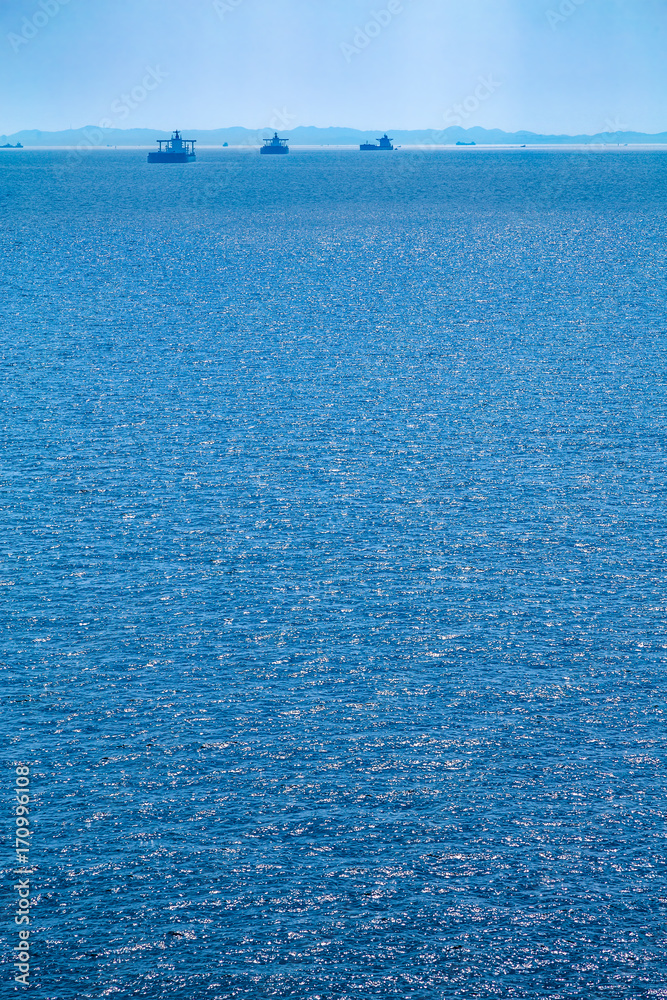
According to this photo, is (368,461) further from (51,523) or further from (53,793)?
(53,793)

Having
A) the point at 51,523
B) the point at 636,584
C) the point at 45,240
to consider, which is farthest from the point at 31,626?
the point at 45,240

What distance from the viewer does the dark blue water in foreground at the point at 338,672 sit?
851 inches

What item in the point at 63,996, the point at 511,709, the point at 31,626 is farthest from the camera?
the point at 31,626

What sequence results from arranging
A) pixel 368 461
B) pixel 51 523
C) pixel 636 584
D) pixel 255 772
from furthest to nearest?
pixel 368 461, pixel 51 523, pixel 636 584, pixel 255 772

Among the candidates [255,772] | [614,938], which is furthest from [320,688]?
[614,938]

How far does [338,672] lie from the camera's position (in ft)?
103

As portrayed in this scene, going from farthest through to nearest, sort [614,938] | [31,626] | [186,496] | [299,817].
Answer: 1. [186,496]
2. [31,626]
3. [299,817]
4. [614,938]

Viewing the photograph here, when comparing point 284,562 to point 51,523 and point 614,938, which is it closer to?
point 51,523

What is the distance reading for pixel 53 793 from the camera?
25750mm

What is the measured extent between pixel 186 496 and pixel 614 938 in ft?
88.7

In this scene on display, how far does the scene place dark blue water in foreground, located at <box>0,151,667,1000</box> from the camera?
21609 mm

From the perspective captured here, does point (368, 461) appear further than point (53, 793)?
Yes

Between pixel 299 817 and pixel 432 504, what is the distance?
20552 mm

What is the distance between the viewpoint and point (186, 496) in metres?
44.8
